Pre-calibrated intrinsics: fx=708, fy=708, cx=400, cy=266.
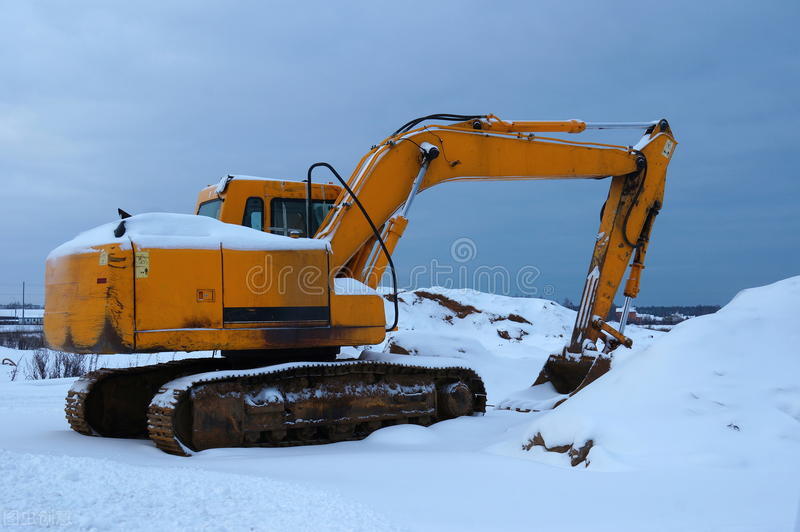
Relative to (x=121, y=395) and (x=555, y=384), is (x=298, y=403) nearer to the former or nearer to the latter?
(x=121, y=395)

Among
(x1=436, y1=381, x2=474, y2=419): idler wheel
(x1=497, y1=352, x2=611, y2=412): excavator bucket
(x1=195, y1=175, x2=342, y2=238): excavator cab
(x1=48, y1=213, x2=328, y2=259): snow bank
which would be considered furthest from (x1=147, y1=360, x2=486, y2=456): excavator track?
(x1=195, y1=175, x2=342, y2=238): excavator cab

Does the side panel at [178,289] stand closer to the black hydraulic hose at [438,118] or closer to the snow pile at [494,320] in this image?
the black hydraulic hose at [438,118]

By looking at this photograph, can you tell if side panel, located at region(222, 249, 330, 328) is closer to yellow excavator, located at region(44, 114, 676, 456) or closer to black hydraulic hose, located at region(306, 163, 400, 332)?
yellow excavator, located at region(44, 114, 676, 456)

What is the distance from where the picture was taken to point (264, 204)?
7.67 m

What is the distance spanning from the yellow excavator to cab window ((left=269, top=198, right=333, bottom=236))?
0.05 feet

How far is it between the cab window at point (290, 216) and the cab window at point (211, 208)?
2.00 ft

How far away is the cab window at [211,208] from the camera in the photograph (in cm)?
777

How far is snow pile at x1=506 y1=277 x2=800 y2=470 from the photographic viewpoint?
4.66m

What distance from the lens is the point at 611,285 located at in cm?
944

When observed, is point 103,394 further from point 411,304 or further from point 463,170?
point 411,304

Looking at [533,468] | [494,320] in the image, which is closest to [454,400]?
[533,468]

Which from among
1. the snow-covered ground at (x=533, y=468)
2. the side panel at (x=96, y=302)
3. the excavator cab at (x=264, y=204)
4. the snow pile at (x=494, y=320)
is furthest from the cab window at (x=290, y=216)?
the snow pile at (x=494, y=320)

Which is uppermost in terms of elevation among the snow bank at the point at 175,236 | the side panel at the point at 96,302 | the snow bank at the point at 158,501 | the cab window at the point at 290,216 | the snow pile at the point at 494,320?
the cab window at the point at 290,216

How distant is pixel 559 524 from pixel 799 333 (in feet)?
10.7
